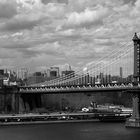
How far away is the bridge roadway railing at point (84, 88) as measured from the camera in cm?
6361

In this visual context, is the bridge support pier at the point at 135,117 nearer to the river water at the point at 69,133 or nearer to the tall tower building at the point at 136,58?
the river water at the point at 69,133

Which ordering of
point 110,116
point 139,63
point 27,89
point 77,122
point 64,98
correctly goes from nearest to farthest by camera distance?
point 139,63
point 77,122
point 110,116
point 27,89
point 64,98

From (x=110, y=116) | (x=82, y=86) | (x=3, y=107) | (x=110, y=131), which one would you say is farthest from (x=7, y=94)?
(x=110, y=131)

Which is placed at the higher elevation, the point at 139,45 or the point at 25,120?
the point at 139,45

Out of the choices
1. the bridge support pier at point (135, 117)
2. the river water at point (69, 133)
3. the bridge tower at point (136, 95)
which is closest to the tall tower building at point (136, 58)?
the bridge tower at point (136, 95)

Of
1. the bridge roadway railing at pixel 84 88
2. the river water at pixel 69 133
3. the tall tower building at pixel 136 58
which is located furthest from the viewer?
the bridge roadway railing at pixel 84 88

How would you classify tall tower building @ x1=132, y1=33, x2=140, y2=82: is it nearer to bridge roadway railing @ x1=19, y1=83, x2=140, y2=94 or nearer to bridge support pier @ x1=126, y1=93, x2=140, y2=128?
bridge roadway railing @ x1=19, y1=83, x2=140, y2=94

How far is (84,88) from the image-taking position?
72750mm

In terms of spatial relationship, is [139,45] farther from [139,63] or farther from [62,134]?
[62,134]

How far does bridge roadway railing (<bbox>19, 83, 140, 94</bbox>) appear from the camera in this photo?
63.6 m

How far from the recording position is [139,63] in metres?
61.1

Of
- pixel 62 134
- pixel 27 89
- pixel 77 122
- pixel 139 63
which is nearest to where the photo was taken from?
pixel 62 134

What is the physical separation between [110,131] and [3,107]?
3575 cm

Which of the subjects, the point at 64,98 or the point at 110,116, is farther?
the point at 64,98
